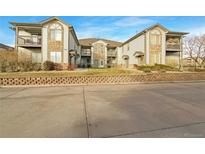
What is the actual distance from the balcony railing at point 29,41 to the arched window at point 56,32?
229 centimetres

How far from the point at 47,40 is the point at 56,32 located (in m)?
1.71

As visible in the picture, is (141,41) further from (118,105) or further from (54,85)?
(118,105)

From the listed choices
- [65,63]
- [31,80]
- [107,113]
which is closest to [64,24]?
[65,63]

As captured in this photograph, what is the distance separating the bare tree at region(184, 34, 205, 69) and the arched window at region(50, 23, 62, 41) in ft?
71.1

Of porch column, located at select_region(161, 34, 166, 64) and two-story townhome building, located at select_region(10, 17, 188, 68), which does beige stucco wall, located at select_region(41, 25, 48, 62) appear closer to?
two-story townhome building, located at select_region(10, 17, 188, 68)

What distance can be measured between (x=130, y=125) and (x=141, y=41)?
23.9 metres

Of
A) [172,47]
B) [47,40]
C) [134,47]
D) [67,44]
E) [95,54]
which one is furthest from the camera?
[95,54]

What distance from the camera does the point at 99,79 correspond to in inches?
489

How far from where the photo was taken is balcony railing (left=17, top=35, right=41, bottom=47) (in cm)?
2073

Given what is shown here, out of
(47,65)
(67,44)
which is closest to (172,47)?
(67,44)

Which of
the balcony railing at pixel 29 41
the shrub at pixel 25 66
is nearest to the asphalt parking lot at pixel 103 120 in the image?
the shrub at pixel 25 66

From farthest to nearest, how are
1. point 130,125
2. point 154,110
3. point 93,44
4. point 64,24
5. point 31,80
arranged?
1. point 93,44
2. point 64,24
3. point 31,80
4. point 154,110
5. point 130,125

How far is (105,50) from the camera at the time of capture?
127ft

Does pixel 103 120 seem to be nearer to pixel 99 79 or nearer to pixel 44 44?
pixel 99 79
